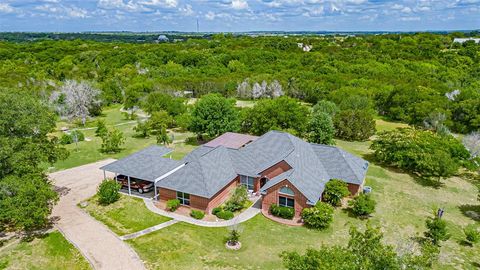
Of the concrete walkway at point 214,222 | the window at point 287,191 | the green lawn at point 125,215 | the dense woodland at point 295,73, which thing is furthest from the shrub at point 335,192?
the dense woodland at point 295,73

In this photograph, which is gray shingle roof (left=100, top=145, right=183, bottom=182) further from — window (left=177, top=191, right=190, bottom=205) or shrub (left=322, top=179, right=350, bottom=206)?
shrub (left=322, top=179, right=350, bottom=206)

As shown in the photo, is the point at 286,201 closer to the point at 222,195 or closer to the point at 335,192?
the point at 335,192

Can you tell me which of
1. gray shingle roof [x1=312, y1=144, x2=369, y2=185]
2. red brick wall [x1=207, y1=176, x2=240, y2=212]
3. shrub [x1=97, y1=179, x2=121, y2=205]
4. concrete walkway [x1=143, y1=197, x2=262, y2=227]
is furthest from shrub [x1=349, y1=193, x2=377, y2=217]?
shrub [x1=97, y1=179, x2=121, y2=205]

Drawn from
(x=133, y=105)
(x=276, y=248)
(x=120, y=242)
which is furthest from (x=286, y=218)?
(x=133, y=105)

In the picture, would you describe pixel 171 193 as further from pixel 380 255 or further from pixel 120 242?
pixel 380 255

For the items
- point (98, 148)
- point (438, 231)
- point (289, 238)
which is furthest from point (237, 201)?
point (98, 148)

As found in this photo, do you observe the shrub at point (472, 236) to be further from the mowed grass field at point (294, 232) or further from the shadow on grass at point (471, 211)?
the shadow on grass at point (471, 211)
